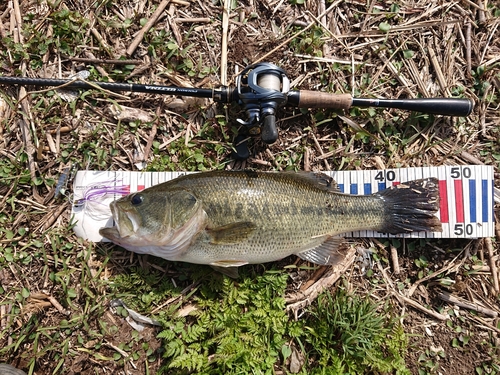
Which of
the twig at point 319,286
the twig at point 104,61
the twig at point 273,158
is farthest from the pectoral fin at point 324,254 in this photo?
the twig at point 104,61

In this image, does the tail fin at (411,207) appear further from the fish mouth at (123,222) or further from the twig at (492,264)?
the fish mouth at (123,222)

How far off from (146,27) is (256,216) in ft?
7.57

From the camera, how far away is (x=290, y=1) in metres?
3.82

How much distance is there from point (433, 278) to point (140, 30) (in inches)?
158

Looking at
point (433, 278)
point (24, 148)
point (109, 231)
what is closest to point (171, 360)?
point (109, 231)

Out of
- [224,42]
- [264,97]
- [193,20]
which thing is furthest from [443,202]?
[193,20]

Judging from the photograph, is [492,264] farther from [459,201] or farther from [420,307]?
[420,307]

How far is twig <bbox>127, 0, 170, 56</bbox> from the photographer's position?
366 centimetres

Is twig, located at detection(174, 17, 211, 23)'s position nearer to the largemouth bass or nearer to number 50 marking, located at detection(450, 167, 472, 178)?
the largemouth bass

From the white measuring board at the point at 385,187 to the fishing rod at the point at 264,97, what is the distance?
643mm

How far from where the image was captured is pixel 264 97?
3.17 m

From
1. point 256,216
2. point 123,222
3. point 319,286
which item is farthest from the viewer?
point 319,286

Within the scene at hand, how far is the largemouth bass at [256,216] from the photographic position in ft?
9.87

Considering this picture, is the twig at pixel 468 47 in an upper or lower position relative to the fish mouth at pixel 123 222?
upper
